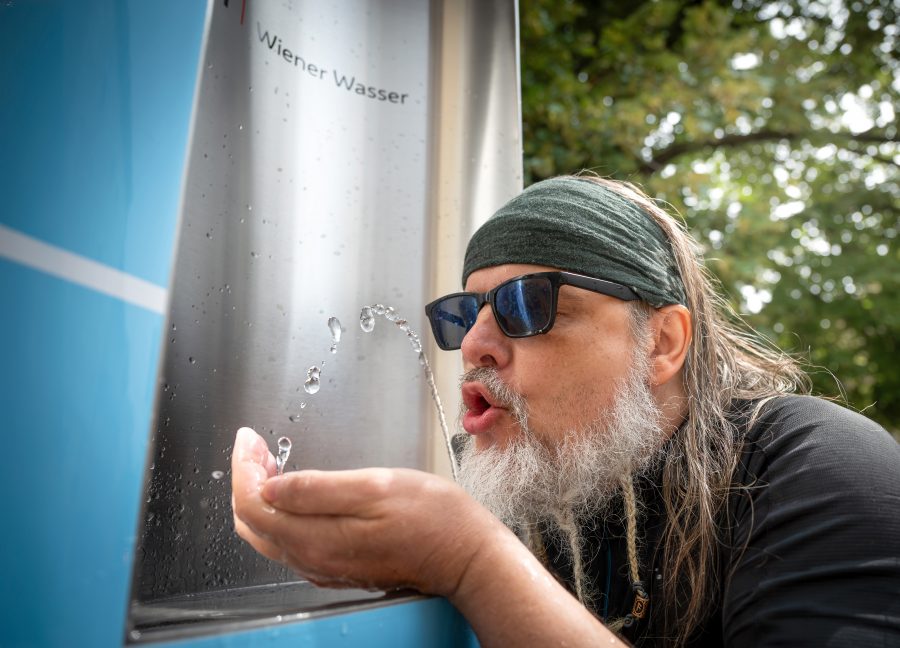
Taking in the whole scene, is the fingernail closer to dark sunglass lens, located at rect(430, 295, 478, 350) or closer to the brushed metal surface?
the brushed metal surface

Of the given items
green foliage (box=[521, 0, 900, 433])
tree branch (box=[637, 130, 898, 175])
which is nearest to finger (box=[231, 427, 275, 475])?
green foliage (box=[521, 0, 900, 433])

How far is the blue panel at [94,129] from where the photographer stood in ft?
2.42

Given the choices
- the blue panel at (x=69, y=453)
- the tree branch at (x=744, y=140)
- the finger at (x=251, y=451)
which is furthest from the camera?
the tree branch at (x=744, y=140)

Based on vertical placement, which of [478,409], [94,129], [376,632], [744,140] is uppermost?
[744,140]

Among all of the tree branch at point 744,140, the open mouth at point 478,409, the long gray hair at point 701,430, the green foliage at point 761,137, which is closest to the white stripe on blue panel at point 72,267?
the open mouth at point 478,409

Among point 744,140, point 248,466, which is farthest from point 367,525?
point 744,140

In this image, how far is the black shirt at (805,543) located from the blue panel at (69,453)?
857mm

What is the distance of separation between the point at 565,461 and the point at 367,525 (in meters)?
0.68

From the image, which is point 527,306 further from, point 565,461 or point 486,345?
point 565,461

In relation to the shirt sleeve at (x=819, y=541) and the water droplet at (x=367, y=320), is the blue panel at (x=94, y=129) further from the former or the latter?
the shirt sleeve at (x=819, y=541)

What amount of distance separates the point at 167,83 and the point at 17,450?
Result: 391mm

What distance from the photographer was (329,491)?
85cm

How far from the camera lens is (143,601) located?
102 centimetres

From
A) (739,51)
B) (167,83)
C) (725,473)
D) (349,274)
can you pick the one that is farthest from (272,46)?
(739,51)
